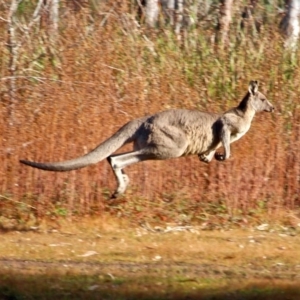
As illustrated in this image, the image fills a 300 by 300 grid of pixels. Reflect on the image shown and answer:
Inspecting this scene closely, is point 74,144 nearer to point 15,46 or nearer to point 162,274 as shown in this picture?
point 15,46

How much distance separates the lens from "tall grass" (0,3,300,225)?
474 inches

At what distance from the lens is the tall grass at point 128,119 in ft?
39.5

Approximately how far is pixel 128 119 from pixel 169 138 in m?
2.12

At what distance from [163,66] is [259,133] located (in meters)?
1.89

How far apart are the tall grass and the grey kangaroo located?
1.33 m

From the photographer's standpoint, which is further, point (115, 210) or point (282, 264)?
point (115, 210)

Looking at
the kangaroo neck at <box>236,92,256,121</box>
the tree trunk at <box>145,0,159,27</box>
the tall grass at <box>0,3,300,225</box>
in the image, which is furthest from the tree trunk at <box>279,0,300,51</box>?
the kangaroo neck at <box>236,92,256,121</box>

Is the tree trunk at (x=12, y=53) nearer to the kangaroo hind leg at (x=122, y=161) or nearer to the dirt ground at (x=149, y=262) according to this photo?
the dirt ground at (x=149, y=262)

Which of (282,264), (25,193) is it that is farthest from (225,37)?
(282,264)

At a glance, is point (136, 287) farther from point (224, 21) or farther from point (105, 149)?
point (224, 21)

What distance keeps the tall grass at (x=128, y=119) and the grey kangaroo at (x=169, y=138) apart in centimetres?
133

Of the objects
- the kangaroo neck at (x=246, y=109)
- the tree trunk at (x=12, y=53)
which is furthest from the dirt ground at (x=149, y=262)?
the tree trunk at (x=12, y=53)

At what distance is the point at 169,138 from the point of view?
10.5 m

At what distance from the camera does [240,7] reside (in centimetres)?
1627
